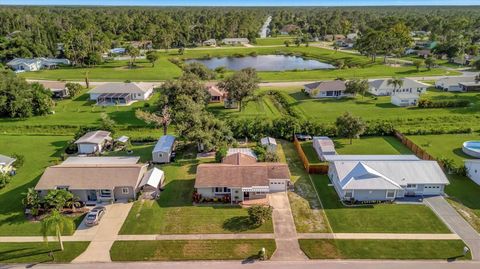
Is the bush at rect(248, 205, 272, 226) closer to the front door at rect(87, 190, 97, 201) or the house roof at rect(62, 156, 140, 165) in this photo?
the front door at rect(87, 190, 97, 201)

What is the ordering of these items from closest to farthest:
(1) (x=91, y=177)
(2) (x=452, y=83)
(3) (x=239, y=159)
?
(1) (x=91, y=177), (3) (x=239, y=159), (2) (x=452, y=83)

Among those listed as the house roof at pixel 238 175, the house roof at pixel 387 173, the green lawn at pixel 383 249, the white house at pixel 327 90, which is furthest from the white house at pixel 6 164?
the white house at pixel 327 90

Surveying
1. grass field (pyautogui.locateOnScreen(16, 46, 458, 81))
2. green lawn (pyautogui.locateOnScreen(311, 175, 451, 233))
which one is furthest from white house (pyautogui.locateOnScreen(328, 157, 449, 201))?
grass field (pyautogui.locateOnScreen(16, 46, 458, 81))

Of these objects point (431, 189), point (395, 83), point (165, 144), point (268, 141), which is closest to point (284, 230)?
point (431, 189)

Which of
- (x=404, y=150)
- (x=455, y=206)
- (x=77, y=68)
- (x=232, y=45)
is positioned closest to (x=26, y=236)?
(x=455, y=206)

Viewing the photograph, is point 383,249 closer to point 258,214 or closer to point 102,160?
point 258,214

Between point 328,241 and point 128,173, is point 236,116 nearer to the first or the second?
point 128,173
